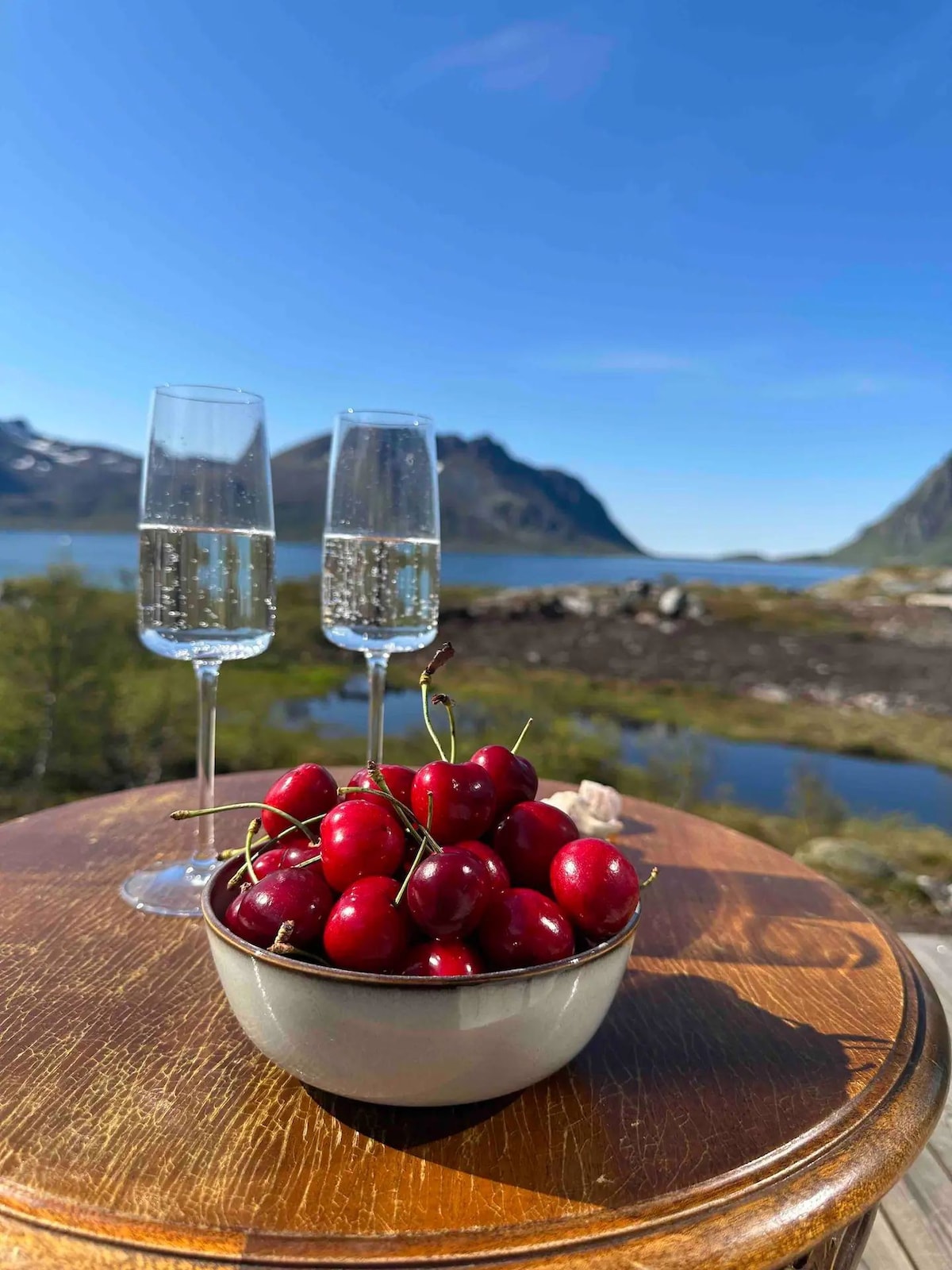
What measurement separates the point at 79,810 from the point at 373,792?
1.24 metres

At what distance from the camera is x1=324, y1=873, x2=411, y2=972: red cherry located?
0.67 metres

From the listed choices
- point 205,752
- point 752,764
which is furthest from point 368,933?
point 752,764

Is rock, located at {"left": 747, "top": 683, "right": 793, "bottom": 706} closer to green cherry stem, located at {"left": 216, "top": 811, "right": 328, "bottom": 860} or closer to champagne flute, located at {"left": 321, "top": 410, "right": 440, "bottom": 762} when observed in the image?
champagne flute, located at {"left": 321, "top": 410, "right": 440, "bottom": 762}

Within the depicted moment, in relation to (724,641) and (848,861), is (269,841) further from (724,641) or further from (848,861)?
(724,641)

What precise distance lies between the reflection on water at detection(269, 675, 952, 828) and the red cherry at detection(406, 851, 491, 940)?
7.11 m

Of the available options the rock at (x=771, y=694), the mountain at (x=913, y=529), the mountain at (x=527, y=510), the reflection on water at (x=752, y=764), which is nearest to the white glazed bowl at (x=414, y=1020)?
the reflection on water at (x=752, y=764)

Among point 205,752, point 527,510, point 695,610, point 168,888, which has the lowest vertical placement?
point 695,610

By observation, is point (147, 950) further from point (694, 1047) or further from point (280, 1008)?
point (694, 1047)

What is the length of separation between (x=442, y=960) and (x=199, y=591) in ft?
2.69

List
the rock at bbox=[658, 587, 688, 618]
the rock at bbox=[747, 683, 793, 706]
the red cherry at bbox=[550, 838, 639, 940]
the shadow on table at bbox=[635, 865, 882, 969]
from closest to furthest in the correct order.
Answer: the red cherry at bbox=[550, 838, 639, 940], the shadow on table at bbox=[635, 865, 882, 969], the rock at bbox=[747, 683, 793, 706], the rock at bbox=[658, 587, 688, 618]

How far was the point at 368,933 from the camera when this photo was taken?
0.67 m

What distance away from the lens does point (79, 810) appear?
1.76 meters

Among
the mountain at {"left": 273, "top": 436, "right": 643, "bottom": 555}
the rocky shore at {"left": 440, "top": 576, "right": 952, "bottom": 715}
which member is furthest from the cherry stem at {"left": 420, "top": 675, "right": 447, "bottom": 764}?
the mountain at {"left": 273, "top": 436, "right": 643, "bottom": 555}

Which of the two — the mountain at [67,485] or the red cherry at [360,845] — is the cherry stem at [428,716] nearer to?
the red cherry at [360,845]
